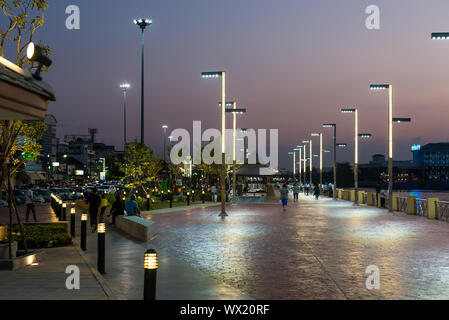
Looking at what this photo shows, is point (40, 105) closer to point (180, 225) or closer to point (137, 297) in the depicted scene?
point (137, 297)

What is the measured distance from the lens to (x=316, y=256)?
46.3 ft

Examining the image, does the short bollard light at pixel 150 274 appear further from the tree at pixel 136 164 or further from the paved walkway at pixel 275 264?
the tree at pixel 136 164

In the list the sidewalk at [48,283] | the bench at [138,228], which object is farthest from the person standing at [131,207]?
the sidewalk at [48,283]

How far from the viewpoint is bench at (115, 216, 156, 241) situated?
17.8 metres

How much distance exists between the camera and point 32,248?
49.0ft

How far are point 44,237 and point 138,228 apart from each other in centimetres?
366

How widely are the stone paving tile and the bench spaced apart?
1.34 ft

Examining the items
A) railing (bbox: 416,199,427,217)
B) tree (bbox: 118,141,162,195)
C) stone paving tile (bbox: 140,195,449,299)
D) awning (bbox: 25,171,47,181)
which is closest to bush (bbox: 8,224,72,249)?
stone paving tile (bbox: 140,195,449,299)

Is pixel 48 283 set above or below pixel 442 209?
below

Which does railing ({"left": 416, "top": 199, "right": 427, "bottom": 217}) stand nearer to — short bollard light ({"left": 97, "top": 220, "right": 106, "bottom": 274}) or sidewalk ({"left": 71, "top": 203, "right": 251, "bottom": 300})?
sidewalk ({"left": 71, "top": 203, "right": 251, "bottom": 300})

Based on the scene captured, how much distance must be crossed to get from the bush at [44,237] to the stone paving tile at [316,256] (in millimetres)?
2736

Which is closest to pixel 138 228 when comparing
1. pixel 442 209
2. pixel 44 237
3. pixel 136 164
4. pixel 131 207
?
pixel 44 237

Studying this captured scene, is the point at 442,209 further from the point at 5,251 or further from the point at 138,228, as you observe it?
the point at 5,251

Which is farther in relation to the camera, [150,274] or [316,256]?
[316,256]
